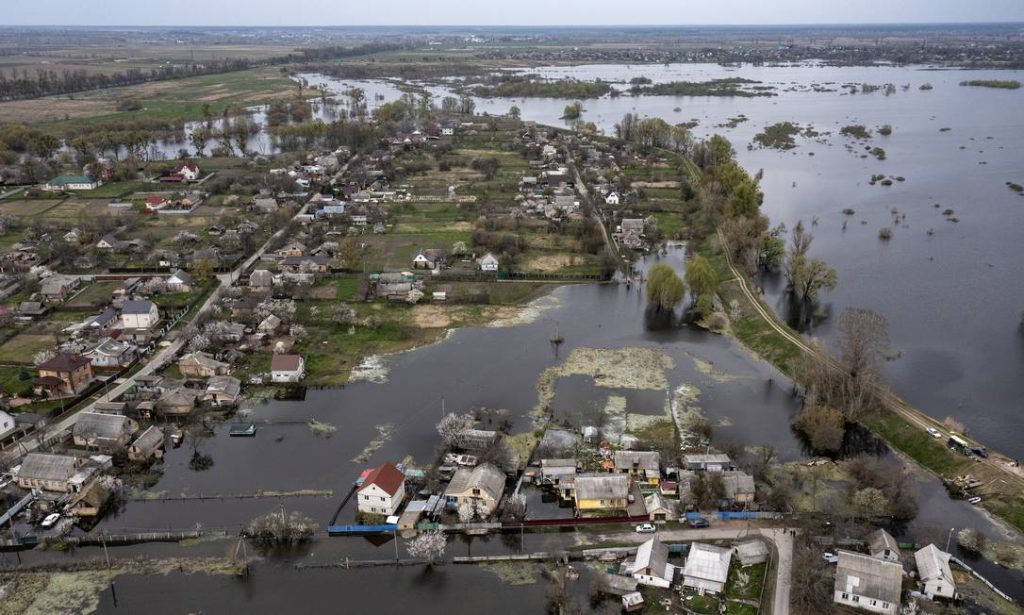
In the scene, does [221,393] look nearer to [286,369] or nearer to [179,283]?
[286,369]

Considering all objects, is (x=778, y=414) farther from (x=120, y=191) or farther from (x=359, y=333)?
(x=120, y=191)

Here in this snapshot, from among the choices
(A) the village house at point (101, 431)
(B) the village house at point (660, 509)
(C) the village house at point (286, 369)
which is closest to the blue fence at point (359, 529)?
(B) the village house at point (660, 509)

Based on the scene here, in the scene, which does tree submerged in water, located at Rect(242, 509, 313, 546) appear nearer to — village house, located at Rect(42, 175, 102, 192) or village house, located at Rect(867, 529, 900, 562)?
village house, located at Rect(867, 529, 900, 562)

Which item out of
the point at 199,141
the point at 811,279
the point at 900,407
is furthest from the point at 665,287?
the point at 199,141

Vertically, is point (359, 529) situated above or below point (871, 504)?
A: below

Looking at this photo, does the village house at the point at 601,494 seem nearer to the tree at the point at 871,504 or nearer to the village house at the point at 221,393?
the tree at the point at 871,504

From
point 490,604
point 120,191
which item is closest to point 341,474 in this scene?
point 490,604
